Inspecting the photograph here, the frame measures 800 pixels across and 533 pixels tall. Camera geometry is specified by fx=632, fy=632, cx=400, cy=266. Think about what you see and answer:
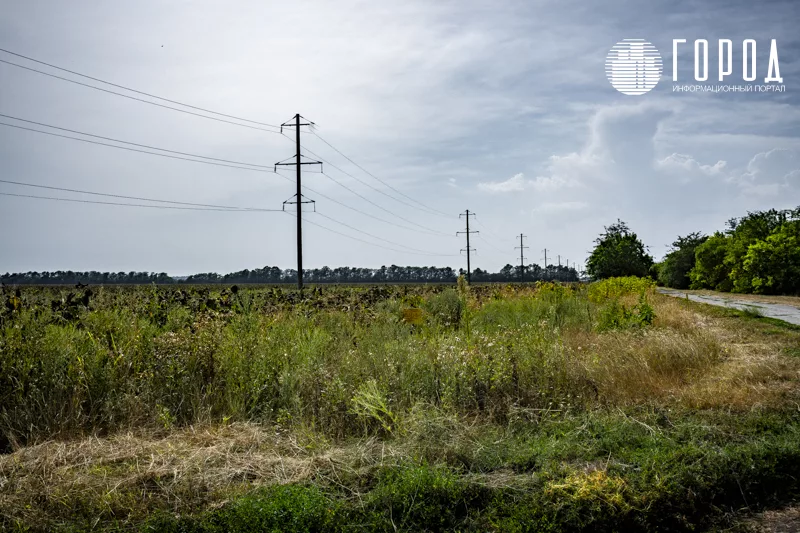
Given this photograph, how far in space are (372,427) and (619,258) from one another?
40599mm

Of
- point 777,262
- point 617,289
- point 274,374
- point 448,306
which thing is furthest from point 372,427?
point 777,262

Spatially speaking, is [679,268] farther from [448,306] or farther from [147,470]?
[147,470]

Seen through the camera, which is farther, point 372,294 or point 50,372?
point 372,294

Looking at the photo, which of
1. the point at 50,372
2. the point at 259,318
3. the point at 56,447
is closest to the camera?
the point at 56,447

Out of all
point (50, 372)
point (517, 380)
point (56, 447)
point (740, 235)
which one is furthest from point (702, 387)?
point (740, 235)

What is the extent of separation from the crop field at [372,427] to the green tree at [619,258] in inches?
1372

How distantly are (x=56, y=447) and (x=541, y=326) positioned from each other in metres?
6.40

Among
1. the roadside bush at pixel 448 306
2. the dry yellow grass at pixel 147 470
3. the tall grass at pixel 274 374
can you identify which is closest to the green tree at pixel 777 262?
the roadside bush at pixel 448 306

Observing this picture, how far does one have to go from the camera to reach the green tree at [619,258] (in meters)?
43.9

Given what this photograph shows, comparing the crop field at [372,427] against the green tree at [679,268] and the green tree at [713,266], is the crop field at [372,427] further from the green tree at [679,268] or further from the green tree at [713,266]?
the green tree at [679,268]

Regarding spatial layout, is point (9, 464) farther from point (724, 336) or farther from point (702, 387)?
point (724, 336)

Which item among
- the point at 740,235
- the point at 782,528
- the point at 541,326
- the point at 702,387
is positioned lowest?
the point at 782,528

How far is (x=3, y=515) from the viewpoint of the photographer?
4609mm

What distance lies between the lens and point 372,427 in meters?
6.49
